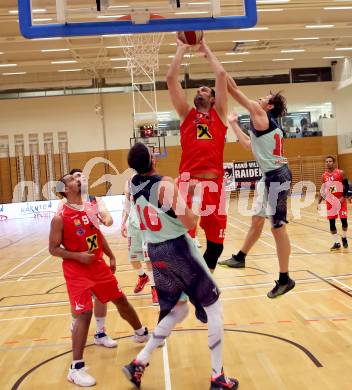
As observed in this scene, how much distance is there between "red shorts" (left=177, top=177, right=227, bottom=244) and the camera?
4414mm

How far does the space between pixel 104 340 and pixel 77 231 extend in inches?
54.1

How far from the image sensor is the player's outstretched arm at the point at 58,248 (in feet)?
15.1

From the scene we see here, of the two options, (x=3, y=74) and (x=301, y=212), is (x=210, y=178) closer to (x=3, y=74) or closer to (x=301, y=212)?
(x=301, y=212)

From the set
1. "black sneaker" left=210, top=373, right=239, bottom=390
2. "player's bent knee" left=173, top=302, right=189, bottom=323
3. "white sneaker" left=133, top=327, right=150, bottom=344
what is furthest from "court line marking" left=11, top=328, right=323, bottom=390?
"player's bent knee" left=173, top=302, right=189, bottom=323

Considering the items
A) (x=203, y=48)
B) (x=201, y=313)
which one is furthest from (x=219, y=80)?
(x=201, y=313)

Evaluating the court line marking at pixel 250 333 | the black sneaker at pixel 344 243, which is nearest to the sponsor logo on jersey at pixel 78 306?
the court line marking at pixel 250 333

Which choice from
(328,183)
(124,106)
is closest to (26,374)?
(328,183)

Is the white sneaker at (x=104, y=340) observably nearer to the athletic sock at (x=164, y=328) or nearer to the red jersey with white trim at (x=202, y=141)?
the athletic sock at (x=164, y=328)

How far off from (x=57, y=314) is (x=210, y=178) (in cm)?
348

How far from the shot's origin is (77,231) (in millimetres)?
4703

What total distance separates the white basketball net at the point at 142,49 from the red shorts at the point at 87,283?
13.3m

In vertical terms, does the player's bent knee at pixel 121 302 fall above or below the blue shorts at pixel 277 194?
below

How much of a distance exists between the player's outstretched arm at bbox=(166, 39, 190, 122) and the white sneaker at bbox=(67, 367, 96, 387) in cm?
245

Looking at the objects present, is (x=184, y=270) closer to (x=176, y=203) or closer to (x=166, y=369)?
(x=176, y=203)
